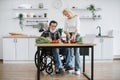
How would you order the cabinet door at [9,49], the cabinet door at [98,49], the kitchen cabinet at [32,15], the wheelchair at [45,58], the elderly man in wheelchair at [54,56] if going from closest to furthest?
1. the elderly man in wheelchair at [54,56]
2. the wheelchair at [45,58]
3. the cabinet door at [9,49]
4. the cabinet door at [98,49]
5. the kitchen cabinet at [32,15]

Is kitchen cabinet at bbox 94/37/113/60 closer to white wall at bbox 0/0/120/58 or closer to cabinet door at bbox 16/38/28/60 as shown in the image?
white wall at bbox 0/0/120/58

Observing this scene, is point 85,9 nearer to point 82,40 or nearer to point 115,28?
point 115,28

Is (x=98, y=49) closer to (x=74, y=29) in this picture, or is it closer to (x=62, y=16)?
(x=62, y=16)

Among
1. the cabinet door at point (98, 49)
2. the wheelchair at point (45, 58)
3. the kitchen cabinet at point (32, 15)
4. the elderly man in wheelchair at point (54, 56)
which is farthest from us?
the kitchen cabinet at point (32, 15)

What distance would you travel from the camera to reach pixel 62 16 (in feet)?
26.6

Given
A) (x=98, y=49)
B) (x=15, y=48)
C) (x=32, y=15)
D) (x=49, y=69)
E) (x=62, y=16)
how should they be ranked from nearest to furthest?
(x=49, y=69) < (x=15, y=48) < (x=98, y=49) < (x=32, y=15) < (x=62, y=16)

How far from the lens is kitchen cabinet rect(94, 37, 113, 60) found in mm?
7684

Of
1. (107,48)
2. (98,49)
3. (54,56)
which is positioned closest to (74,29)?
(54,56)

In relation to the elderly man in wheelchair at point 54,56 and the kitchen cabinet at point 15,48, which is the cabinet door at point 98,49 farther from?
the elderly man in wheelchair at point 54,56

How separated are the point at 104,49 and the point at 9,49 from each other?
9.36 feet

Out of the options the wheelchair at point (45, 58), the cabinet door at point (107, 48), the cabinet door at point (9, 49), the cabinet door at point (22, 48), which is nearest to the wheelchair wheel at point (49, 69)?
the wheelchair at point (45, 58)

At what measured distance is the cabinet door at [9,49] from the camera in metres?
7.42

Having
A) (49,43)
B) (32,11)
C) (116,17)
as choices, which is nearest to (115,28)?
(116,17)

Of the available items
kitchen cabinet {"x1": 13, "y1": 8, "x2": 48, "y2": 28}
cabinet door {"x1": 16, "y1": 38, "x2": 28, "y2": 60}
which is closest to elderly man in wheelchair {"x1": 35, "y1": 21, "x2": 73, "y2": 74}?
cabinet door {"x1": 16, "y1": 38, "x2": 28, "y2": 60}
